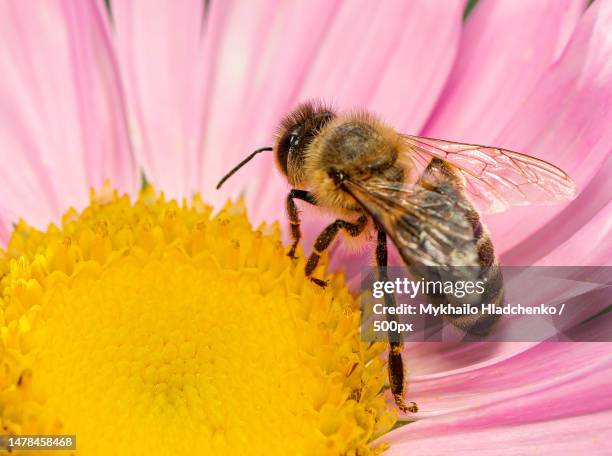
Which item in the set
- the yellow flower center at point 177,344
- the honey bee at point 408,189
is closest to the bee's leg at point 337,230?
the honey bee at point 408,189

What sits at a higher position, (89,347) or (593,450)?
(89,347)

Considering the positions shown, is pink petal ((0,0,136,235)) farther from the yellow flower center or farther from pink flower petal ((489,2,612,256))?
pink flower petal ((489,2,612,256))

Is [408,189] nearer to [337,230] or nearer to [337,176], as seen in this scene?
[337,176]

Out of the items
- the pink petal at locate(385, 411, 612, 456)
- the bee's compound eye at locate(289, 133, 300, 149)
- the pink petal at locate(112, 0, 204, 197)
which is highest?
the pink petal at locate(112, 0, 204, 197)

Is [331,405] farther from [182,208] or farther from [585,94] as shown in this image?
[585,94]

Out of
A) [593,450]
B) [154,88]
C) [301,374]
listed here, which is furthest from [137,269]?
[593,450]

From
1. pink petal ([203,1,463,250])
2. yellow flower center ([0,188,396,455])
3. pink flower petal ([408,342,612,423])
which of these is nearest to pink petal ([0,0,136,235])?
yellow flower center ([0,188,396,455])

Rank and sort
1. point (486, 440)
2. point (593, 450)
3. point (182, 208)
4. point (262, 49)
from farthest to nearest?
point (262, 49), point (182, 208), point (486, 440), point (593, 450)
